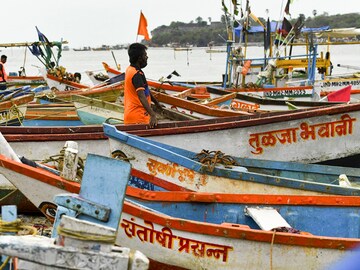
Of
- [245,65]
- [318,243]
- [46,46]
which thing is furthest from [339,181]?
[46,46]

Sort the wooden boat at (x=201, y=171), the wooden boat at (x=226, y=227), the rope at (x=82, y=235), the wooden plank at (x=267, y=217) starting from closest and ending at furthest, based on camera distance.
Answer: the rope at (x=82, y=235) < the wooden boat at (x=226, y=227) < the wooden plank at (x=267, y=217) < the wooden boat at (x=201, y=171)

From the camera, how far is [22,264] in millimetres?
3617

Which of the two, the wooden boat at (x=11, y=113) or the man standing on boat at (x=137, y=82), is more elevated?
the man standing on boat at (x=137, y=82)

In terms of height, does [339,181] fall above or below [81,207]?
below

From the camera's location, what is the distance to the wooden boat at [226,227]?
4980 millimetres

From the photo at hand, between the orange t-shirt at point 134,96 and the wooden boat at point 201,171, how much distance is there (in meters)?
0.72

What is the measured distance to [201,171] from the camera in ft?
21.9

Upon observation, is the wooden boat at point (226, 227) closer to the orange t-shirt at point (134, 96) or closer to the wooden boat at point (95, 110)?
the orange t-shirt at point (134, 96)

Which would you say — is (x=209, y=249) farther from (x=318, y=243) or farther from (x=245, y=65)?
(x=245, y=65)

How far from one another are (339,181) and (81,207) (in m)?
3.76

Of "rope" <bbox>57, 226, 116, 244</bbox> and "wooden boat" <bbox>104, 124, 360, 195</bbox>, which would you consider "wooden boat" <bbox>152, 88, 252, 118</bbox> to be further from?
"rope" <bbox>57, 226, 116, 244</bbox>

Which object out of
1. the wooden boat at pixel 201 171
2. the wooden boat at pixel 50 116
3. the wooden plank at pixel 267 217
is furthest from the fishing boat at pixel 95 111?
the wooden plank at pixel 267 217

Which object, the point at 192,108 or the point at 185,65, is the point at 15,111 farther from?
the point at 185,65

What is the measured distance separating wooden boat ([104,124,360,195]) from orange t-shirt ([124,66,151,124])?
2.36 feet
